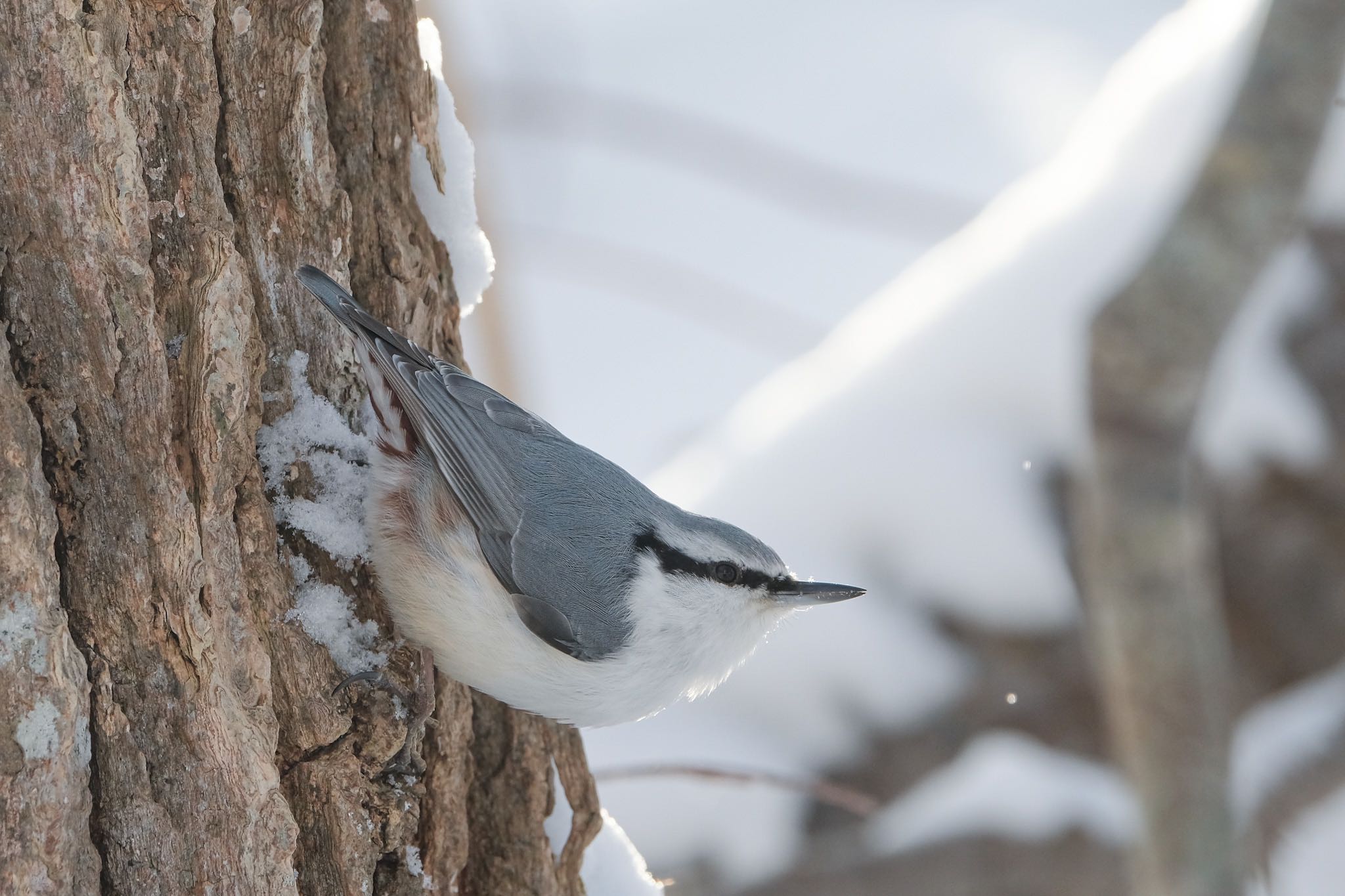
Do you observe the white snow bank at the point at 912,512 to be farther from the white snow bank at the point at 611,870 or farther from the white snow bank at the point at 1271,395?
the white snow bank at the point at 611,870

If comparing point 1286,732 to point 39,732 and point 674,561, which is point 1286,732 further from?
point 39,732

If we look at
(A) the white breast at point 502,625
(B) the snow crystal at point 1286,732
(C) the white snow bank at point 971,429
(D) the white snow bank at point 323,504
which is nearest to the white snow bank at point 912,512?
(C) the white snow bank at point 971,429

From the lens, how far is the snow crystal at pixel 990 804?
321 centimetres

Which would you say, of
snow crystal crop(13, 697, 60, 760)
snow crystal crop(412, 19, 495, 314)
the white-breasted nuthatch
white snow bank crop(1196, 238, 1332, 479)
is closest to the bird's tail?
the white-breasted nuthatch

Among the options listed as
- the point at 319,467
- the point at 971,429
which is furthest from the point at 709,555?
the point at 971,429

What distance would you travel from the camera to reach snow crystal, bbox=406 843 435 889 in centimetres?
170

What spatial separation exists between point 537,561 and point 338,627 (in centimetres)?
31

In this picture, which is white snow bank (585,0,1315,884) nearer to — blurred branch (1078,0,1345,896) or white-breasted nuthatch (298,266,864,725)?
blurred branch (1078,0,1345,896)

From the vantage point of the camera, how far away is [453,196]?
1.91m

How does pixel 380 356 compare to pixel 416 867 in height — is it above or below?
above

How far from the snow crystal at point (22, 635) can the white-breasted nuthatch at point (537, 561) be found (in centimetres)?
56

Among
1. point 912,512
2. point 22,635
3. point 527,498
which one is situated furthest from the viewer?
point 912,512

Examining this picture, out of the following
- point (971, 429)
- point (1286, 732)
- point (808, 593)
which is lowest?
point (808, 593)

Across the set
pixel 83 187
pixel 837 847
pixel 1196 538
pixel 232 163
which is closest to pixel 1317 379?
pixel 1196 538
